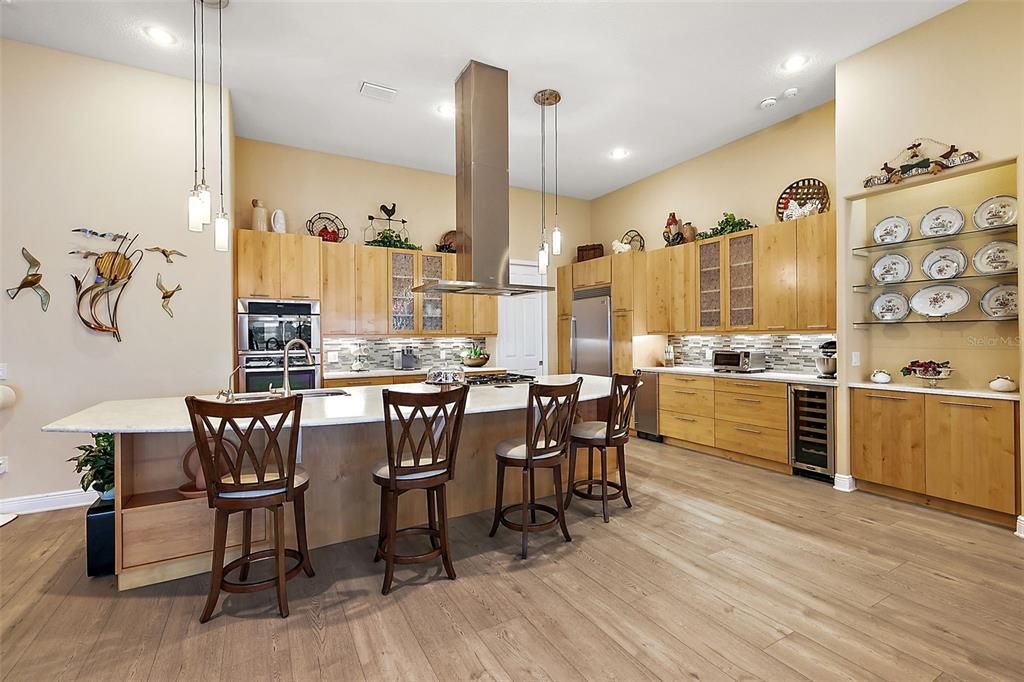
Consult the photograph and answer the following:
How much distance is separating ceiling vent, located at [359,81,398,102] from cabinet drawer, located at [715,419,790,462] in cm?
446

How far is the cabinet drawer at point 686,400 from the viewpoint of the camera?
5.09 m

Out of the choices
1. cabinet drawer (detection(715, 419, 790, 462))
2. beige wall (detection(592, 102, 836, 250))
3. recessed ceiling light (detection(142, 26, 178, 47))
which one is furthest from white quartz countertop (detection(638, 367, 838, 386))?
recessed ceiling light (detection(142, 26, 178, 47))

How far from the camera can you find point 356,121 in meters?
4.77

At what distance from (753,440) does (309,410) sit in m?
4.03

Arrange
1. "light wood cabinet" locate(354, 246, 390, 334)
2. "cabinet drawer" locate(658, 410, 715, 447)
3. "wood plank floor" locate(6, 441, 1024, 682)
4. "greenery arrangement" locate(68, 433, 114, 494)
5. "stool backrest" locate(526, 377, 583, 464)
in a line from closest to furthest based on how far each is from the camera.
Result: "wood plank floor" locate(6, 441, 1024, 682)
"greenery arrangement" locate(68, 433, 114, 494)
"stool backrest" locate(526, 377, 583, 464)
"cabinet drawer" locate(658, 410, 715, 447)
"light wood cabinet" locate(354, 246, 390, 334)

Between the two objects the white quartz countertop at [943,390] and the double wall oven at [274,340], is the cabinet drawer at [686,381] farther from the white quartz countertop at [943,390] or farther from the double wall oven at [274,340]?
the double wall oven at [274,340]

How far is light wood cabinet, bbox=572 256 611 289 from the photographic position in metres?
Result: 6.45

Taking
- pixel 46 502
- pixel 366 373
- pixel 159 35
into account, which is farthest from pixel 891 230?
pixel 46 502

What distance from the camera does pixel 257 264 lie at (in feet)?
15.4

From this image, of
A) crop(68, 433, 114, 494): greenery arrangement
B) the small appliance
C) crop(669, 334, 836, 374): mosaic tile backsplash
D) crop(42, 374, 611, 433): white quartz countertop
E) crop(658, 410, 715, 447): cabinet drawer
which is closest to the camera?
crop(42, 374, 611, 433): white quartz countertop

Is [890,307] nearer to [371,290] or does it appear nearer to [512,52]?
[512,52]

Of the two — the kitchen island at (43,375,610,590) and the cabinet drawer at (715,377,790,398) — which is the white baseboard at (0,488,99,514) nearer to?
the kitchen island at (43,375,610,590)

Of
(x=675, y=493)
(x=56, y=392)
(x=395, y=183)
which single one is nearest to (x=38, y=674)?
(x=56, y=392)

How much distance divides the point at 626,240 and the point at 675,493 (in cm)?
392
